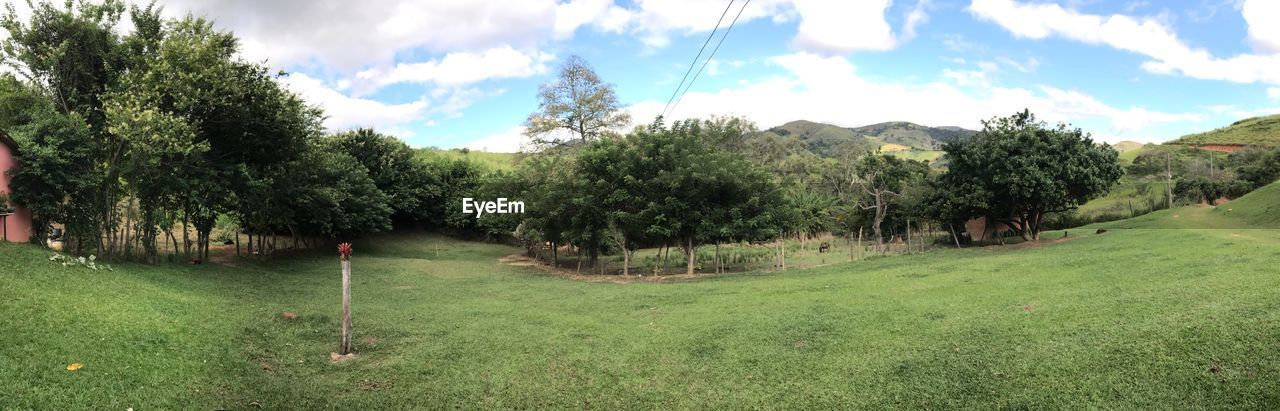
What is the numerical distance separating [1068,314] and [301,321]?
50.4ft

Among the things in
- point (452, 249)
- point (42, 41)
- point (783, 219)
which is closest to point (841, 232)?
point (783, 219)

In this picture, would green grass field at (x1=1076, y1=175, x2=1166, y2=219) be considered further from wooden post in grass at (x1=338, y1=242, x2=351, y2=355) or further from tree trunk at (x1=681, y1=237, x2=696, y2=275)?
wooden post in grass at (x1=338, y1=242, x2=351, y2=355)

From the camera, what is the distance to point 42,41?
1959 cm

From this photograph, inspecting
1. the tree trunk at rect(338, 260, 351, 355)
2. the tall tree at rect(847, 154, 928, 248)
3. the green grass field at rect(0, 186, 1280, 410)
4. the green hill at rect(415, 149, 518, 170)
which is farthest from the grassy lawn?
the green hill at rect(415, 149, 518, 170)

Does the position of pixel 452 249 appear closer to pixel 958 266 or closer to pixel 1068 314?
pixel 958 266

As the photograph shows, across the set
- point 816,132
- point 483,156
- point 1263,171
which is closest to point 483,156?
point 483,156

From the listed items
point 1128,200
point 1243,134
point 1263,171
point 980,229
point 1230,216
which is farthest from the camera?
point 1243,134

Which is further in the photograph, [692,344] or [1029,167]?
[1029,167]

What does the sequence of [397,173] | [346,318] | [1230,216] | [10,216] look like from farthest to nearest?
[397,173] → [1230,216] → [10,216] → [346,318]

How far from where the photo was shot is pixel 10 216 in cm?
1766

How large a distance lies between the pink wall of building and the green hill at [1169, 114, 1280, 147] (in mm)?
112677

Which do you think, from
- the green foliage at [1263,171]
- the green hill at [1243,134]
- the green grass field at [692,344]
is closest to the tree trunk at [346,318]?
the green grass field at [692,344]

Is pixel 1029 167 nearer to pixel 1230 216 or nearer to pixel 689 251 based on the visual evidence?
pixel 689 251

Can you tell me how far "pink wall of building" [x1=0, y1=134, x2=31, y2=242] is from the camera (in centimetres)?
1725
